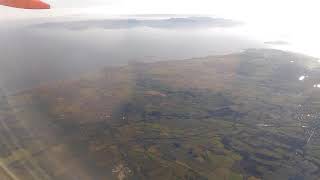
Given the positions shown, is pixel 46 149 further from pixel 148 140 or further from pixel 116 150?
pixel 148 140

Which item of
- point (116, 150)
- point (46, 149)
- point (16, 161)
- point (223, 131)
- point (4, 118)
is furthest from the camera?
point (223, 131)

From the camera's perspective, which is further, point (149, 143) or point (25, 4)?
point (149, 143)

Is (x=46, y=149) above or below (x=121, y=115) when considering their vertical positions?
above

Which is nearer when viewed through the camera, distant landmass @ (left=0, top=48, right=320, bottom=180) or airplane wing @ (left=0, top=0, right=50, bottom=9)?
airplane wing @ (left=0, top=0, right=50, bottom=9)

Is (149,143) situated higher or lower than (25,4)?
lower

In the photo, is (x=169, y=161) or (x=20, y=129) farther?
(x=20, y=129)

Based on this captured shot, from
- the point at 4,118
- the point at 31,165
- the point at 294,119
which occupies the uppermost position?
the point at 31,165

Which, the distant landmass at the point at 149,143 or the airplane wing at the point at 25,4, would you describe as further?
the distant landmass at the point at 149,143

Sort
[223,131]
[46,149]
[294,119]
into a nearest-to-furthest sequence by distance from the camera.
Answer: [46,149] → [223,131] → [294,119]

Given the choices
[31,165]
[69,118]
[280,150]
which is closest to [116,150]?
[31,165]

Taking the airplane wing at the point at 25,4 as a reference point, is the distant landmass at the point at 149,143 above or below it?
below

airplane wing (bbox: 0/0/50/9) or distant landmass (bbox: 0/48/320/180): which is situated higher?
airplane wing (bbox: 0/0/50/9)
